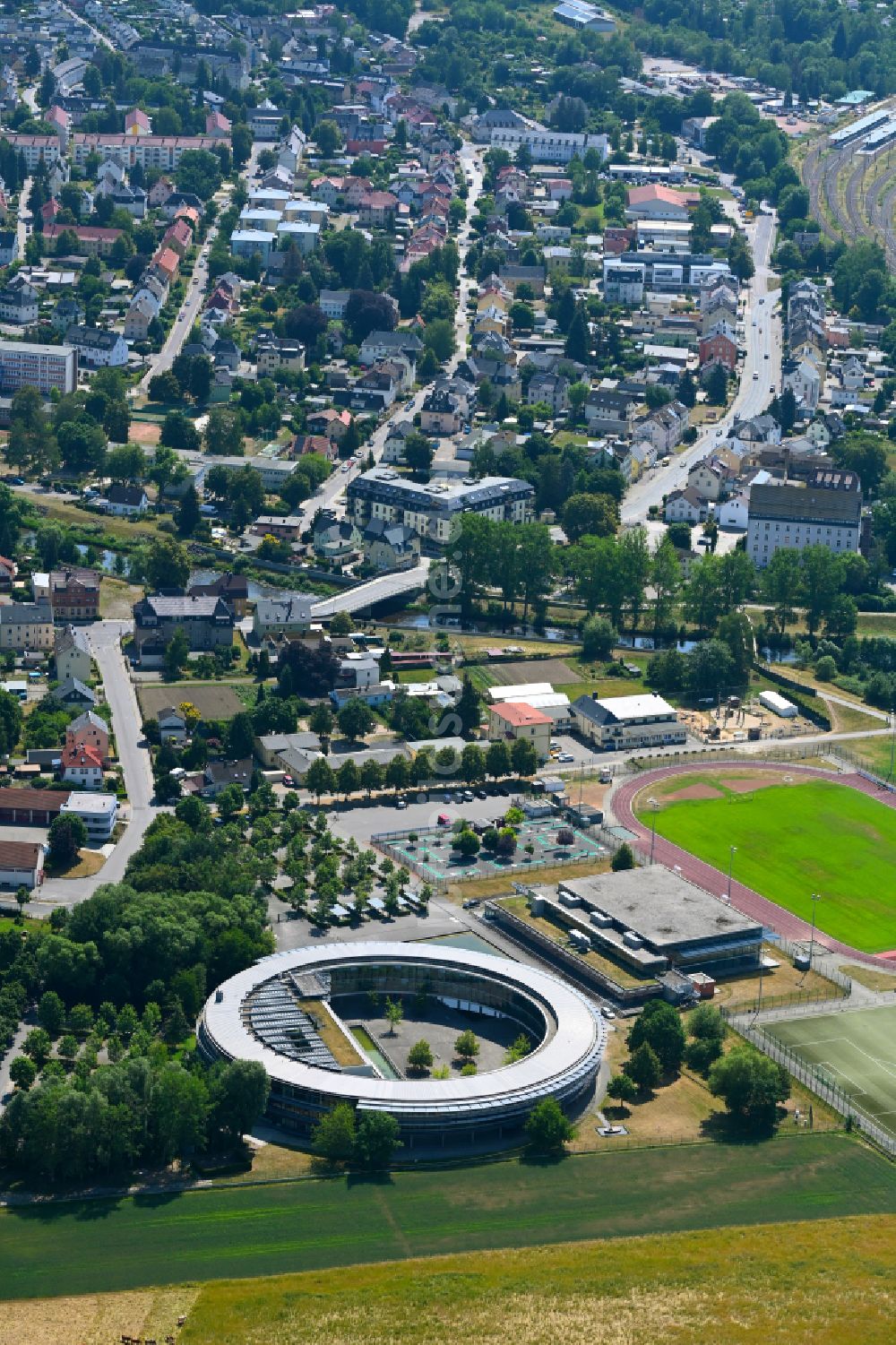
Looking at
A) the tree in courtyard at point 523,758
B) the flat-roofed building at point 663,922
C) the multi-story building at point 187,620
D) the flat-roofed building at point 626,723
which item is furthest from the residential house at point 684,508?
the flat-roofed building at point 663,922

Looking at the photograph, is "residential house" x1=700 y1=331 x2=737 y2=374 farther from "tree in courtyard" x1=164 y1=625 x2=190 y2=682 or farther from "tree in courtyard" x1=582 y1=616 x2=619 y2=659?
"tree in courtyard" x1=164 y1=625 x2=190 y2=682

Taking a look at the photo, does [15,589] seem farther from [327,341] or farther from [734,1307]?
[734,1307]

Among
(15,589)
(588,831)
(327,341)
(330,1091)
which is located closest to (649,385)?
(327,341)

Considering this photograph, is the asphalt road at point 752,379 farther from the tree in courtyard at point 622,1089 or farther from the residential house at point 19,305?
the tree in courtyard at point 622,1089

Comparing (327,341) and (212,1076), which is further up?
(327,341)

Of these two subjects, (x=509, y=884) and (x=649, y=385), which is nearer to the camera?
(x=509, y=884)

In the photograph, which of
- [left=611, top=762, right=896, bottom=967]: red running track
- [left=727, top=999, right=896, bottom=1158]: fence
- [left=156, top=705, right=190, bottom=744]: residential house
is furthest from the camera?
[left=156, top=705, right=190, bottom=744]: residential house

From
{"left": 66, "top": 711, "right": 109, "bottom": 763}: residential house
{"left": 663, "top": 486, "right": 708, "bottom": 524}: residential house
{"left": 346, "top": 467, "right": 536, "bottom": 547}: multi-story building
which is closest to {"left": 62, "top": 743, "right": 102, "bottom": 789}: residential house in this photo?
{"left": 66, "top": 711, "right": 109, "bottom": 763}: residential house
